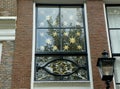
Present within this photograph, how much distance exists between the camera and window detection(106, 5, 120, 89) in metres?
10.3

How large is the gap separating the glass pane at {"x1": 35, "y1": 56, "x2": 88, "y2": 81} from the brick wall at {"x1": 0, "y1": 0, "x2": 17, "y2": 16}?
1.92 m

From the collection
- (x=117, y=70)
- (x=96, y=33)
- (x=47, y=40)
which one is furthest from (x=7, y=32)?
(x=117, y=70)

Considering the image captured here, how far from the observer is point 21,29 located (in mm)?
10461

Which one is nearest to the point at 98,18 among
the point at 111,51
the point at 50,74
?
the point at 111,51

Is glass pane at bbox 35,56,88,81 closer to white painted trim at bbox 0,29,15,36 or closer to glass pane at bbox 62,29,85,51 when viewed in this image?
glass pane at bbox 62,29,85,51

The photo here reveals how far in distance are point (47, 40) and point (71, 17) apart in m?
1.40

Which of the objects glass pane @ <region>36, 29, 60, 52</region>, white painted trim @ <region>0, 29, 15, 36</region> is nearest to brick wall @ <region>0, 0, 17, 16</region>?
white painted trim @ <region>0, 29, 15, 36</region>

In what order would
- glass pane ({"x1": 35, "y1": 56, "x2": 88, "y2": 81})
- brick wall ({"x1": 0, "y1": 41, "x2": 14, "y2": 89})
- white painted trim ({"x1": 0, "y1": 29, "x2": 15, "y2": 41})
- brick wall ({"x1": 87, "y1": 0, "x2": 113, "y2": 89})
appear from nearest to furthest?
brick wall ({"x1": 0, "y1": 41, "x2": 14, "y2": 89}) → brick wall ({"x1": 87, "y1": 0, "x2": 113, "y2": 89}) → glass pane ({"x1": 35, "y1": 56, "x2": 88, "y2": 81}) → white painted trim ({"x1": 0, "y1": 29, "x2": 15, "y2": 41})

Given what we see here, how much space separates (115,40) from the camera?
10727 millimetres

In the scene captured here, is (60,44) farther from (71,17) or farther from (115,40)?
(115,40)

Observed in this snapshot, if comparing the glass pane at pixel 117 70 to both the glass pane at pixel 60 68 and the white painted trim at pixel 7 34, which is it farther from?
the white painted trim at pixel 7 34

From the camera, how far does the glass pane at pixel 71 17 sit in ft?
36.6

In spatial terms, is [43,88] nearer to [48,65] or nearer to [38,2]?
[48,65]

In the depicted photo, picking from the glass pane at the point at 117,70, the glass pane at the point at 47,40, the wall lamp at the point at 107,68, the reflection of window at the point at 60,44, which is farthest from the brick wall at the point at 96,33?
the wall lamp at the point at 107,68
